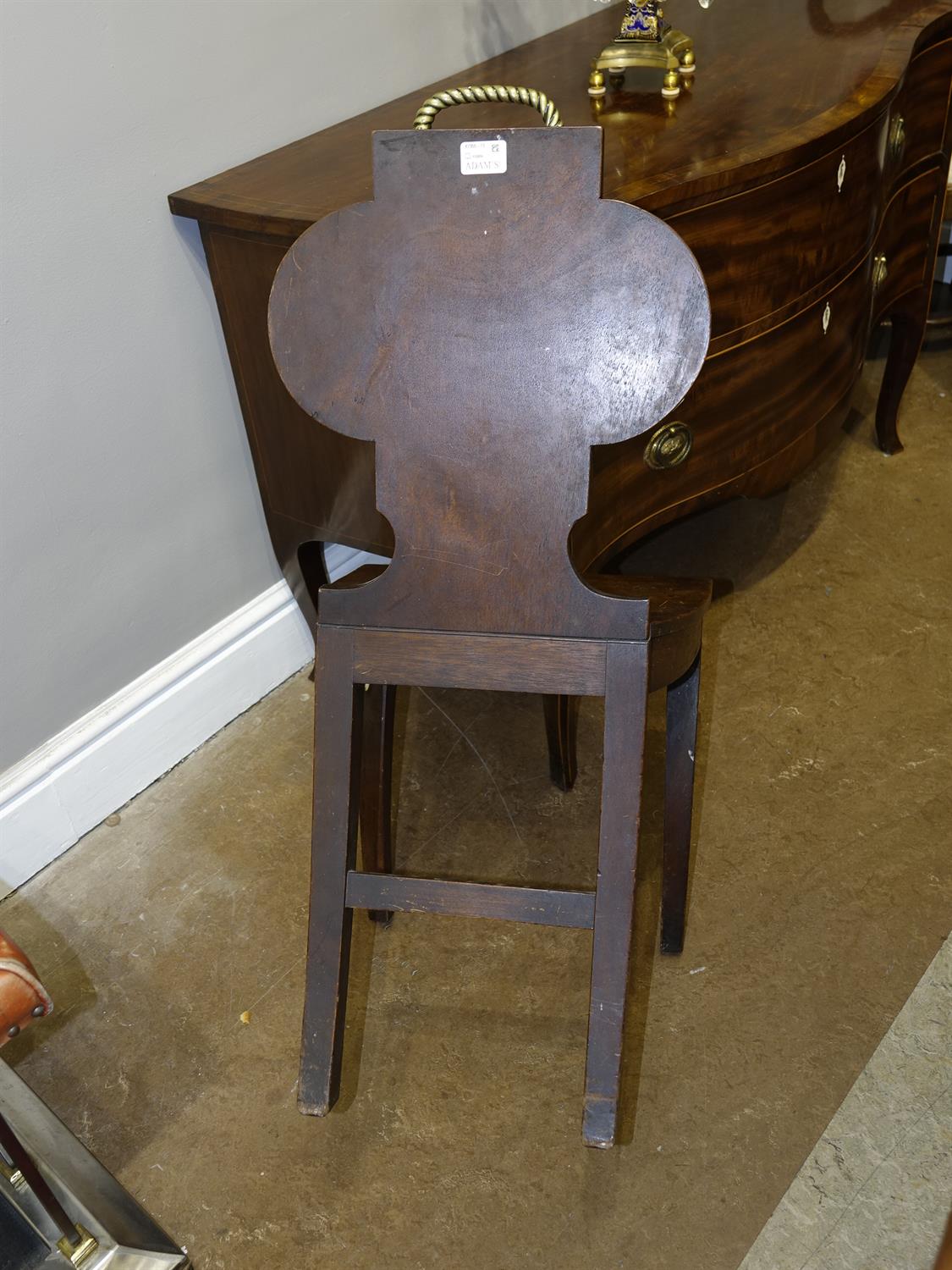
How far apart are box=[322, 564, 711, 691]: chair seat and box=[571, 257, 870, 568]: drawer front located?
232 millimetres

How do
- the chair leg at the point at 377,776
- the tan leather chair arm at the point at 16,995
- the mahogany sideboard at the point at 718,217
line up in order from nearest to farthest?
the tan leather chair arm at the point at 16,995 → the chair leg at the point at 377,776 → the mahogany sideboard at the point at 718,217

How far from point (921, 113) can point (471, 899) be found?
1.83m

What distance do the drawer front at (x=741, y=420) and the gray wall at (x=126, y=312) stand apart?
65 cm

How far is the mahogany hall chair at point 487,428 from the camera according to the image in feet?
3.93

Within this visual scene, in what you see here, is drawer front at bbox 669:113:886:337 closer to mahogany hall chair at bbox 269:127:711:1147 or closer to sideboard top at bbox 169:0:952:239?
sideboard top at bbox 169:0:952:239

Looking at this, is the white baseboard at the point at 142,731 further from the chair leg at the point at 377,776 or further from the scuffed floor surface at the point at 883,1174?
the scuffed floor surface at the point at 883,1174

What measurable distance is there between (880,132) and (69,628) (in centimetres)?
152

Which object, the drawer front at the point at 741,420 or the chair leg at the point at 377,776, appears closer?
the chair leg at the point at 377,776

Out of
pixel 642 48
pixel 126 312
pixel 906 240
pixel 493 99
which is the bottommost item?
pixel 906 240

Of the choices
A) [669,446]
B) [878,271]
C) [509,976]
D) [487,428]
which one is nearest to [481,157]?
[487,428]

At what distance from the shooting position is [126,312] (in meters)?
1.74

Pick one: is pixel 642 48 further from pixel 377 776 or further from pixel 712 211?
pixel 377 776

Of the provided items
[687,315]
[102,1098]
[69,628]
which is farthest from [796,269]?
[102,1098]

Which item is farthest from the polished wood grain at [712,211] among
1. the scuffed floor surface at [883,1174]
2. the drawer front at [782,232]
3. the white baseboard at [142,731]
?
the scuffed floor surface at [883,1174]
